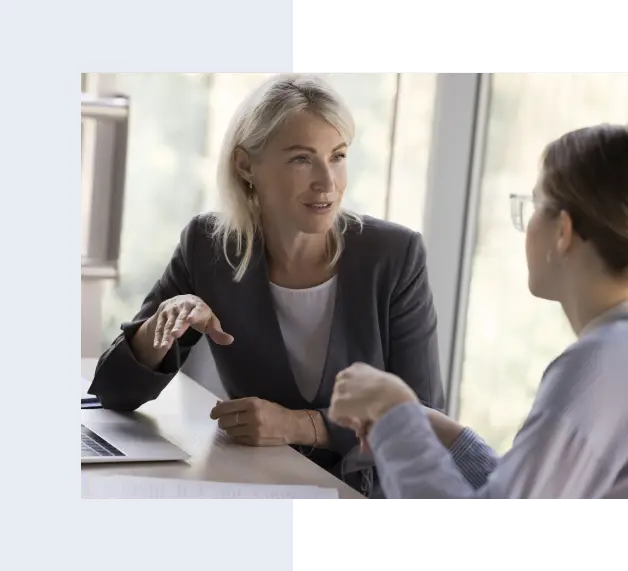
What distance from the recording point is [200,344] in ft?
6.42

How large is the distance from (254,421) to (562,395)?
56 cm

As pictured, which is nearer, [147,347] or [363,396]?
[363,396]

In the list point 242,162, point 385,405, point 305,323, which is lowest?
point 385,405

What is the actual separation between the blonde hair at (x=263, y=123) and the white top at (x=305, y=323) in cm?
7

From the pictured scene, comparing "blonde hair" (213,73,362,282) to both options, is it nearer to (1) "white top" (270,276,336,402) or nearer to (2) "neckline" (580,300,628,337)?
(1) "white top" (270,276,336,402)

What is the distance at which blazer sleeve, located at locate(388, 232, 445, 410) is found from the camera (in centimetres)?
193

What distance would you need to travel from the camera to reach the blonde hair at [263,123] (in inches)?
75.2

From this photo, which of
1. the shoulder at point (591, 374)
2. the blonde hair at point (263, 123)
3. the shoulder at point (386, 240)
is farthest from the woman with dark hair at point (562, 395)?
the blonde hair at point (263, 123)

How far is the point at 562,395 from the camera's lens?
1.74 meters

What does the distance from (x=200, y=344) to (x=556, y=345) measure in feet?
2.13

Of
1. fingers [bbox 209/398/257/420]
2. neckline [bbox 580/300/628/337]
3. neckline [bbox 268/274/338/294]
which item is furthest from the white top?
neckline [bbox 580/300/628/337]

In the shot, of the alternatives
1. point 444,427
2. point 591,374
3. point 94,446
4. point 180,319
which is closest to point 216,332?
point 180,319

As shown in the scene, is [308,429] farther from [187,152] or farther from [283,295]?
[187,152]
